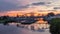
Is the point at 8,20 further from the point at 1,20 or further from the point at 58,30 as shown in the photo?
the point at 58,30

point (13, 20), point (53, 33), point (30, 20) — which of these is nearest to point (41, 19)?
A: point (30, 20)

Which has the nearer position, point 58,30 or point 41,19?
point 58,30

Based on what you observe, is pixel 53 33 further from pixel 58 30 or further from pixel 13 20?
pixel 13 20

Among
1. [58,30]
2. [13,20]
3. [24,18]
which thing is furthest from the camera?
[13,20]

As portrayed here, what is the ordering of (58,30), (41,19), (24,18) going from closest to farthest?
(58,30), (41,19), (24,18)

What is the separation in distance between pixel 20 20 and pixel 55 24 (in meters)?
47.4

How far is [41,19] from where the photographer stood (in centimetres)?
7481

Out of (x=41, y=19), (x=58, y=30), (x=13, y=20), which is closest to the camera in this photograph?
(x=58, y=30)

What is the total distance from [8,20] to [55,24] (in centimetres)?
5365

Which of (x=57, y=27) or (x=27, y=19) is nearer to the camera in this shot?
(x=57, y=27)

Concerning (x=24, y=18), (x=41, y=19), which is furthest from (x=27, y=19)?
(x=41, y=19)

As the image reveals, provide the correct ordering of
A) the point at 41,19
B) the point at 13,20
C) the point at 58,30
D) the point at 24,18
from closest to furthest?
the point at 58,30 < the point at 41,19 < the point at 24,18 < the point at 13,20

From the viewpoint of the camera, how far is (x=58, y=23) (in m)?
33.7

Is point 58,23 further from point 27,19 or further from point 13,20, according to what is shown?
point 13,20
